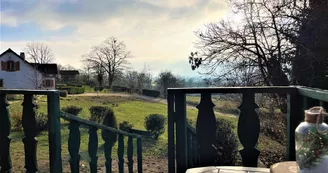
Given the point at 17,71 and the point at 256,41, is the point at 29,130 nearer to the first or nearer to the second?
the point at 256,41

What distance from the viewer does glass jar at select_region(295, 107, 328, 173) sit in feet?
2.66

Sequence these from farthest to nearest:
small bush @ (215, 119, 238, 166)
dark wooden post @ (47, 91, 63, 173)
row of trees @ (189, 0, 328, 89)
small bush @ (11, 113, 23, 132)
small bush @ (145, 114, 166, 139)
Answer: small bush @ (145, 114, 166, 139) → small bush @ (11, 113, 23, 132) → row of trees @ (189, 0, 328, 89) → small bush @ (215, 119, 238, 166) → dark wooden post @ (47, 91, 63, 173)

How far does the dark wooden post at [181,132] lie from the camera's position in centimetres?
145

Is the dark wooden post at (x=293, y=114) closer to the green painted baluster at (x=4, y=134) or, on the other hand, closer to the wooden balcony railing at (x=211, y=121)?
the wooden balcony railing at (x=211, y=121)

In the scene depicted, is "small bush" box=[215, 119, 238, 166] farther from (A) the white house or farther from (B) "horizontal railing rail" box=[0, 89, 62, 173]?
(A) the white house

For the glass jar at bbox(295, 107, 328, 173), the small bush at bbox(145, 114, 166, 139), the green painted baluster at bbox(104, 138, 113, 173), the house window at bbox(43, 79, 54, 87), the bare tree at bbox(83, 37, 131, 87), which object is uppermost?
the bare tree at bbox(83, 37, 131, 87)

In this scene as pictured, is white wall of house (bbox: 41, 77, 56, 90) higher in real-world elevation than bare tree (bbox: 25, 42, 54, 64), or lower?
lower

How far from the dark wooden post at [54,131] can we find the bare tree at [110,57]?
2035 cm

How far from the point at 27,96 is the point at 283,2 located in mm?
4647

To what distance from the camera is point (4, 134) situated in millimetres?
1553

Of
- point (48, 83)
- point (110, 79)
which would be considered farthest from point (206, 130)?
point (110, 79)

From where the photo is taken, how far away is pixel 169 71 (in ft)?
41.1

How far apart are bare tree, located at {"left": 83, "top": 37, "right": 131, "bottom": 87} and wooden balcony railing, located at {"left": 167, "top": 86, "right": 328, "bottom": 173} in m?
20.4

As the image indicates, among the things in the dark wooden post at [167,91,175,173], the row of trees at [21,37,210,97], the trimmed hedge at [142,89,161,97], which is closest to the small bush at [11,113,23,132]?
the dark wooden post at [167,91,175,173]
